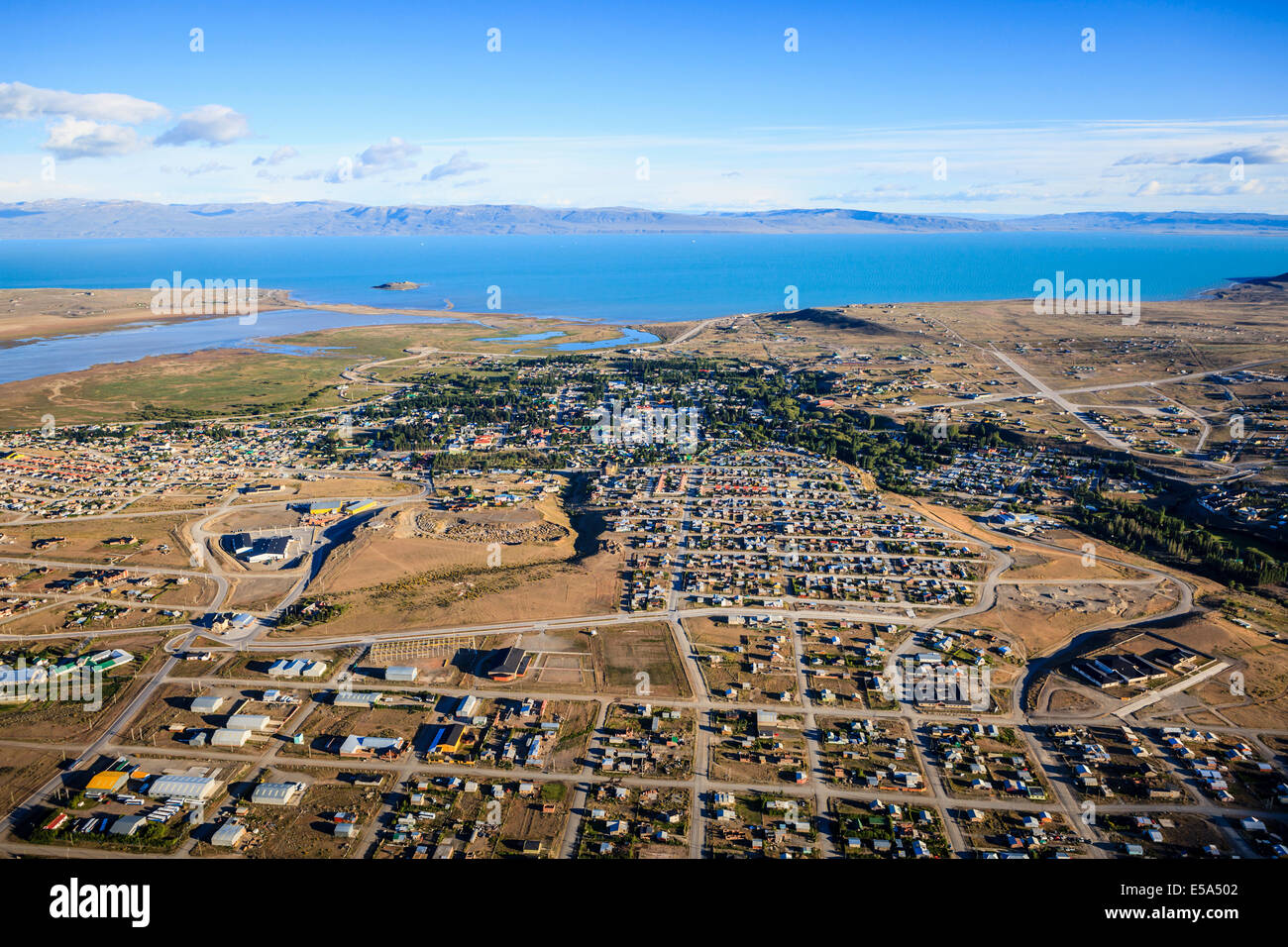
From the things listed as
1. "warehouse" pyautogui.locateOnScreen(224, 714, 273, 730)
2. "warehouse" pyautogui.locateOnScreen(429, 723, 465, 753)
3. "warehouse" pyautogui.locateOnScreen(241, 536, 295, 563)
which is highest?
"warehouse" pyautogui.locateOnScreen(241, 536, 295, 563)

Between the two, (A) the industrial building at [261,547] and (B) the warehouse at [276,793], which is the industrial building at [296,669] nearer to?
(B) the warehouse at [276,793]

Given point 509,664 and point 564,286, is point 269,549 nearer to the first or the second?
point 509,664

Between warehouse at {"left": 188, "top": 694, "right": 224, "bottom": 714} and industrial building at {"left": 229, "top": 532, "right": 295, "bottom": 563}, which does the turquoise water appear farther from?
warehouse at {"left": 188, "top": 694, "right": 224, "bottom": 714}

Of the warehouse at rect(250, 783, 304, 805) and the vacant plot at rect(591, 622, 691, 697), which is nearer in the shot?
the warehouse at rect(250, 783, 304, 805)

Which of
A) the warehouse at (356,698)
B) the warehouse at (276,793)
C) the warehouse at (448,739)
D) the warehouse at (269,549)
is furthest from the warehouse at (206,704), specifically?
the warehouse at (269,549)

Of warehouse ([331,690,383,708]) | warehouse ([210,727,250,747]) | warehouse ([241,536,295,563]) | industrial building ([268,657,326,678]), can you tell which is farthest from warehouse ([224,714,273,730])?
warehouse ([241,536,295,563])
